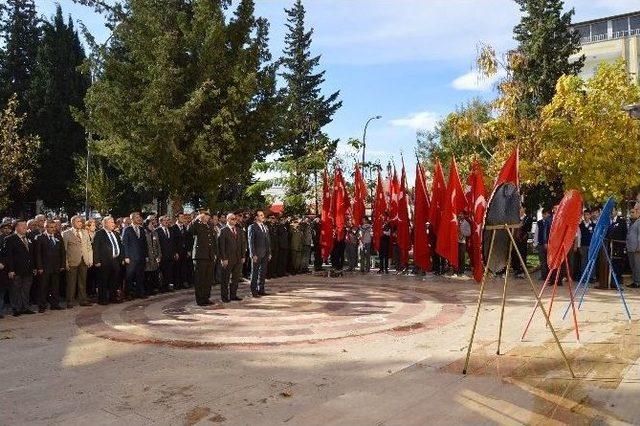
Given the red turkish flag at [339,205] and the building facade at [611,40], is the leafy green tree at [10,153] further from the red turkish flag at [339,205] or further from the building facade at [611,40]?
the building facade at [611,40]

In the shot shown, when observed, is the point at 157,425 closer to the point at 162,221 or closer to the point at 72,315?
the point at 72,315

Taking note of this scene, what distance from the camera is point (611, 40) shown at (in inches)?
2156

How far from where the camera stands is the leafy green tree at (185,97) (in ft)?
65.6

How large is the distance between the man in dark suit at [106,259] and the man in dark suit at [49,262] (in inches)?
28.5

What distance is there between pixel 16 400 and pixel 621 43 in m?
61.1

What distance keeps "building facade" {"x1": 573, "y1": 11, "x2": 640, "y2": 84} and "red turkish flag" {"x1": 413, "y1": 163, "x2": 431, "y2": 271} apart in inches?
1761

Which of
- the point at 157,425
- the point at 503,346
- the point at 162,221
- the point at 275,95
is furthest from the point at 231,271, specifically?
the point at 275,95

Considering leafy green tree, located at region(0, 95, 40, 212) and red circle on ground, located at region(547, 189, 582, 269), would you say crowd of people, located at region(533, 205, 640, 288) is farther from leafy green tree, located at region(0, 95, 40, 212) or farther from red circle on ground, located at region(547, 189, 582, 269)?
leafy green tree, located at region(0, 95, 40, 212)

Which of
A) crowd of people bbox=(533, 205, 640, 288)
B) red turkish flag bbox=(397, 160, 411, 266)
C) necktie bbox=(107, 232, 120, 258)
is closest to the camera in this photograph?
necktie bbox=(107, 232, 120, 258)

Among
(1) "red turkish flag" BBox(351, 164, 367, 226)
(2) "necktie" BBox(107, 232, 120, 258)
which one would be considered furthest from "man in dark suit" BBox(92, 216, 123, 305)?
(1) "red turkish flag" BBox(351, 164, 367, 226)

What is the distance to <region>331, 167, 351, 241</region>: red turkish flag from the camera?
1784cm

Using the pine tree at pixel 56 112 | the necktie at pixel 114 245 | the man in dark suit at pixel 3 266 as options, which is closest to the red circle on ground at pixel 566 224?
the necktie at pixel 114 245

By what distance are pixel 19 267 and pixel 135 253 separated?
8.52 feet

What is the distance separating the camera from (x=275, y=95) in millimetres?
22422
